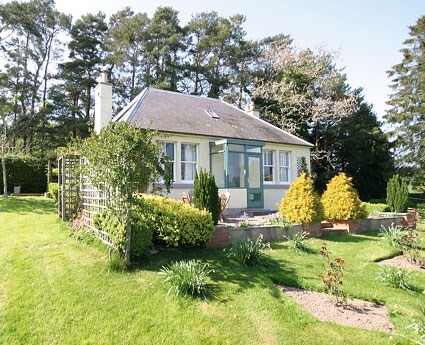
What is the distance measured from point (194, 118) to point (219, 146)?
84.4 inches

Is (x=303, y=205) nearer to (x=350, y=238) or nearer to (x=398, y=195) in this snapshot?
(x=350, y=238)

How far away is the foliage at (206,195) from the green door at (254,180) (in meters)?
6.87

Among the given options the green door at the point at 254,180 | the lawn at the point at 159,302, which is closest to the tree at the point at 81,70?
the green door at the point at 254,180

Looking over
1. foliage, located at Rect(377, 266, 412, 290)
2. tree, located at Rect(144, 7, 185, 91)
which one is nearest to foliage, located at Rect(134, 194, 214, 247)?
foliage, located at Rect(377, 266, 412, 290)

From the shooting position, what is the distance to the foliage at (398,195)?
44.6 ft

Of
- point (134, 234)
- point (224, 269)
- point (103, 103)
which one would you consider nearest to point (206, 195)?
point (224, 269)

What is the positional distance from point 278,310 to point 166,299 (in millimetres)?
1560

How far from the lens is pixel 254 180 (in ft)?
47.7

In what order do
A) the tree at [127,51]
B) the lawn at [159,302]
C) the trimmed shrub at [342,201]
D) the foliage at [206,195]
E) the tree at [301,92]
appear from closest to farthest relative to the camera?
the lawn at [159,302] < the foliage at [206,195] < the trimmed shrub at [342,201] < the tree at [301,92] < the tree at [127,51]

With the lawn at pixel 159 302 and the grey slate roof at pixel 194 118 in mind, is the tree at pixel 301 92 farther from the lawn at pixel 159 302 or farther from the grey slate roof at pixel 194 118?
the lawn at pixel 159 302

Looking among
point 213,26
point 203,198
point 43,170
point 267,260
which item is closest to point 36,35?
point 43,170

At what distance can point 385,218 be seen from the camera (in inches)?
419

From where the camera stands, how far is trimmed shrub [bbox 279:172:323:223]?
8.14 meters

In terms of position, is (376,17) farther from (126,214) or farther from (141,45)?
(141,45)
